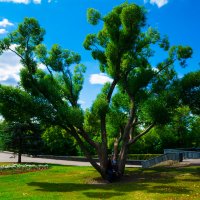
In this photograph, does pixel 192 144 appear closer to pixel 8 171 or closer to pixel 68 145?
pixel 68 145

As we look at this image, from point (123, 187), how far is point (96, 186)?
193 centimetres

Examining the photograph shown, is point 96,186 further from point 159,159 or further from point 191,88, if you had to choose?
point 159,159

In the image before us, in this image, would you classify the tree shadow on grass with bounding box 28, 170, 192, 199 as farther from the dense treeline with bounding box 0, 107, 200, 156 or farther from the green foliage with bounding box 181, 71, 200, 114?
the dense treeline with bounding box 0, 107, 200, 156

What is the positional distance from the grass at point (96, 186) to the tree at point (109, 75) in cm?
214

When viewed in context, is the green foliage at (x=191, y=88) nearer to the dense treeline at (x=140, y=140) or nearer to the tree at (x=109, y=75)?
the tree at (x=109, y=75)

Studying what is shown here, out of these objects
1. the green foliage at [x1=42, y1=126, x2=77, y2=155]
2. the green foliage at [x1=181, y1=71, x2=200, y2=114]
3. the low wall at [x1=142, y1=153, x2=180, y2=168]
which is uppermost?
the green foliage at [x1=181, y1=71, x2=200, y2=114]

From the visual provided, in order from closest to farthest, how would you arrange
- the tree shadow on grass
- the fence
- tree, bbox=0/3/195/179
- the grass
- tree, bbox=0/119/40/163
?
the grass < the tree shadow on grass < tree, bbox=0/3/195/179 < the fence < tree, bbox=0/119/40/163

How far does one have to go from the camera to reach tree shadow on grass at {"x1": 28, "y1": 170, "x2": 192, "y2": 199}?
19422 mm

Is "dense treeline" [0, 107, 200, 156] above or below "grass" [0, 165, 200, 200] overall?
above

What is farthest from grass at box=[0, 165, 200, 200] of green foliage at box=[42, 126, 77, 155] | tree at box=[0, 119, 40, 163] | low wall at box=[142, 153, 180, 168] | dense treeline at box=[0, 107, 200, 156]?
green foliage at box=[42, 126, 77, 155]

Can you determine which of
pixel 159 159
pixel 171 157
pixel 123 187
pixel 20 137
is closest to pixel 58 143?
pixel 20 137

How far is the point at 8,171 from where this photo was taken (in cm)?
3164

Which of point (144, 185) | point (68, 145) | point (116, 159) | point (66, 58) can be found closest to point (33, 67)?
point (66, 58)

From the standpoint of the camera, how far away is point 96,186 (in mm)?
22719
